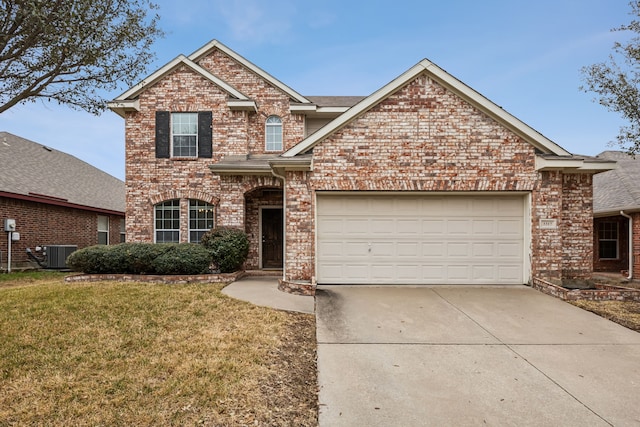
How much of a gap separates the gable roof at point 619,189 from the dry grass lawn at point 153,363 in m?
13.6

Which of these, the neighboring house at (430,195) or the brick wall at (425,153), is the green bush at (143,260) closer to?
the neighboring house at (430,195)

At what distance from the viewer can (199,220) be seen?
40.7ft

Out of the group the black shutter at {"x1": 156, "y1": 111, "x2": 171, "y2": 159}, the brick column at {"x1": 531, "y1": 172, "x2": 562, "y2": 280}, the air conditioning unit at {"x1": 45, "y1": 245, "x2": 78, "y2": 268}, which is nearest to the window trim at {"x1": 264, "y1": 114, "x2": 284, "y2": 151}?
the black shutter at {"x1": 156, "y1": 111, "x2": 171, "y2": 159}

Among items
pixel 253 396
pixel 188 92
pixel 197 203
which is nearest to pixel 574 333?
pixel 253 396

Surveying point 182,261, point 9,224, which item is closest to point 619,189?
point 182,261

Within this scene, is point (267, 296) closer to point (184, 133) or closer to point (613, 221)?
point (184, 133)

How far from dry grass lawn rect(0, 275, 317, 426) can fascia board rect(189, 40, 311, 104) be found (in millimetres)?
9069

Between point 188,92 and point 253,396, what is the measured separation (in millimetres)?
11550

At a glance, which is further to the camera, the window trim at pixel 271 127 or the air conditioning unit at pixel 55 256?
the air conditioning unit at pixel 55 256

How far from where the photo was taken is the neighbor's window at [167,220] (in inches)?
490

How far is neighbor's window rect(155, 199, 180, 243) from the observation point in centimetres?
1245

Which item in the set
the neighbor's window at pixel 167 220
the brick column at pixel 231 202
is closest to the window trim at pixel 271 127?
the brick column at pixel 231 202

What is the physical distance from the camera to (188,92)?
494 inches

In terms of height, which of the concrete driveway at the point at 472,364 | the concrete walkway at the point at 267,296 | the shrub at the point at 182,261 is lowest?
the concrete driveway at the point at 472,364
